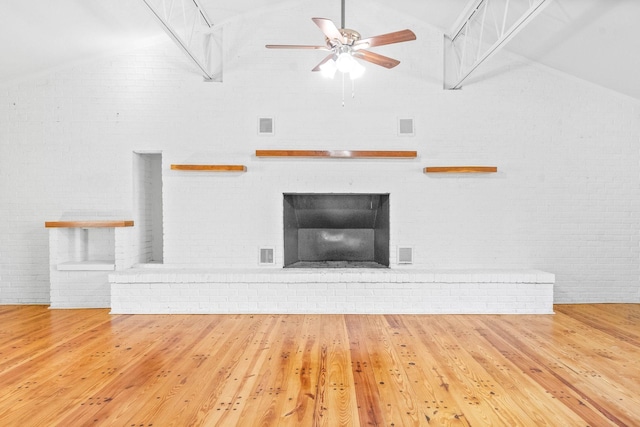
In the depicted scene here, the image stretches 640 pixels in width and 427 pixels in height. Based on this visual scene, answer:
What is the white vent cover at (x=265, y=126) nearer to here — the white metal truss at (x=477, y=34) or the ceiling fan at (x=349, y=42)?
the ceiling fan at (x=349, y=42)

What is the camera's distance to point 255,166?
477cm

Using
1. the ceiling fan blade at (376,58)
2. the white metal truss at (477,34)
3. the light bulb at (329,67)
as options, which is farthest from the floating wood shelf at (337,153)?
the ceiling fan blade at (376,58)

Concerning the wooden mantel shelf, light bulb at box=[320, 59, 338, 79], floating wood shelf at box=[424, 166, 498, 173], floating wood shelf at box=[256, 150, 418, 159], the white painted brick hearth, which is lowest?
the white painted brick hearth

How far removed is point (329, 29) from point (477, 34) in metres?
2.80

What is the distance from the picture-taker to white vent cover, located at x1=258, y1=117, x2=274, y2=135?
4762 millimetres

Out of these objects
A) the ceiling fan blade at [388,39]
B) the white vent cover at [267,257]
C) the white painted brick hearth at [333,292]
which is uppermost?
the ceiling fan blade at [388,39]

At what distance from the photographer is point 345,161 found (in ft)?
15.6

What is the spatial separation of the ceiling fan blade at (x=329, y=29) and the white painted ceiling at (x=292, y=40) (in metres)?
1.93

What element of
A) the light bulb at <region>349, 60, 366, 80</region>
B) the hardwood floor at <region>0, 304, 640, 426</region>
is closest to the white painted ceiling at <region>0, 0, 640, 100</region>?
the light bulb at <region>349, 60, 366, 80</region>

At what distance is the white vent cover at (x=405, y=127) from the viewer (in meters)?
4.77

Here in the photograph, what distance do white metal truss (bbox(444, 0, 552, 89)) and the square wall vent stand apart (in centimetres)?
74

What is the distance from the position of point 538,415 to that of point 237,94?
179 inches

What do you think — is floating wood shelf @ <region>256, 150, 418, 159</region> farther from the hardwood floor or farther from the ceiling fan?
the hardwood floor

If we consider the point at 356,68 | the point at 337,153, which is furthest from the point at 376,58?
the point at 337,153
